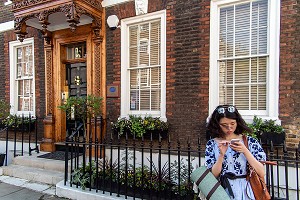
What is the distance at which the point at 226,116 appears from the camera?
2014 millimetres

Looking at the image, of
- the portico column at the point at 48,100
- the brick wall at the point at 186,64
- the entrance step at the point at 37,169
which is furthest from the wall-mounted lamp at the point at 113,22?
the entrance step at the point at 37,169

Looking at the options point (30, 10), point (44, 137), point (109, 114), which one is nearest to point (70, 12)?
point (30, 10)

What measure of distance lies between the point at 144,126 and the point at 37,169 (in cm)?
267

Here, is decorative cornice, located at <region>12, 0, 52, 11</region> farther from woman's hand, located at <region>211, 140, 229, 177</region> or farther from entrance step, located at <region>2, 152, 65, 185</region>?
woman's hand, located at <region>211, 140, 229, 177</region>

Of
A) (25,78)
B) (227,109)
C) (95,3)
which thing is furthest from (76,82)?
(227,109)

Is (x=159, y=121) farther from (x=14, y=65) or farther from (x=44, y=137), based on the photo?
(x=14, y=65)

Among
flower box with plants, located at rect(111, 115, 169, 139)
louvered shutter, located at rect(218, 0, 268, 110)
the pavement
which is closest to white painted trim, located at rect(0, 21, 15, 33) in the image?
the pavement

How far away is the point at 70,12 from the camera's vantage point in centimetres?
492

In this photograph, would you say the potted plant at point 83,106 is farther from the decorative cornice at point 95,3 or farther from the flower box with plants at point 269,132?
the flower box with plants at point 269,132

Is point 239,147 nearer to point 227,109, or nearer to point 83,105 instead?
point 227,109

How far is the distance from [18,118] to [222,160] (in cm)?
651

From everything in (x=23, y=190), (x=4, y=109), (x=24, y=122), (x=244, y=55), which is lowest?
(x=23, y=190)

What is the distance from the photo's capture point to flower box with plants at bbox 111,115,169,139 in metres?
4.93

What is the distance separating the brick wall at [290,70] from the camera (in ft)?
13.1
